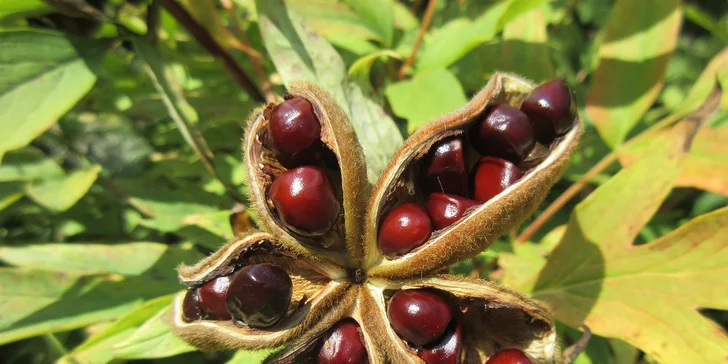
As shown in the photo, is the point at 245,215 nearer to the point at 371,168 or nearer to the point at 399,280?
the point at 371,168

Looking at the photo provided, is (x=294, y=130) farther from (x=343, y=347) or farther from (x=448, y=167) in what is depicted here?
(x=343, y=347)

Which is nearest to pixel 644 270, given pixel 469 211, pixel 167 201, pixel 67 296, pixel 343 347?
pixel 469 211

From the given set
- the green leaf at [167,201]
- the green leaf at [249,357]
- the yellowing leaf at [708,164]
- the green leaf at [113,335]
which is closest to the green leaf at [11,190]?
the green leaf at [167,201]

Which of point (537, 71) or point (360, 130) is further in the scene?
point (537, 71)

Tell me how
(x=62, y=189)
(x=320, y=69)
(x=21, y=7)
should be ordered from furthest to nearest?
1. (x=62, y=189)
2. (x=320, y=69)
3. (x=21, y=7)

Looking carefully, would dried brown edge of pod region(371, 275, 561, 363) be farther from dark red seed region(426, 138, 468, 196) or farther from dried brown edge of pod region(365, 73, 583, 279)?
dark red seed region(426, 138, 468, 196)

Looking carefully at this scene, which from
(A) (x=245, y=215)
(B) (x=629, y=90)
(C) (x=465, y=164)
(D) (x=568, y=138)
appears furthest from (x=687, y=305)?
(A) (x=245, y=215)
